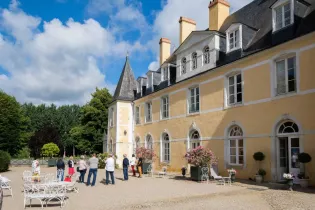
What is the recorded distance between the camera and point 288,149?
12.5 metres

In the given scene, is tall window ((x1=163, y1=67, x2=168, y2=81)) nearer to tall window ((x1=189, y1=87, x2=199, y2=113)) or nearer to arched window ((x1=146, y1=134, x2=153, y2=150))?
tall window ((x1=189, y1=87, x2=199, y2=113))

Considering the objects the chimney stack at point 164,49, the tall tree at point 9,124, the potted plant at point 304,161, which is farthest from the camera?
the tall tree at point 9,124

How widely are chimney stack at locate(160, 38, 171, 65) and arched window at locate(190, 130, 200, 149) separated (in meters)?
9.12

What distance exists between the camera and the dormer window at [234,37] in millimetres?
15172

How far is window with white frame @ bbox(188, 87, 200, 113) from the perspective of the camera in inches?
722

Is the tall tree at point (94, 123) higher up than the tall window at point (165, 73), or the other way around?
the tall window at point (165, 73)

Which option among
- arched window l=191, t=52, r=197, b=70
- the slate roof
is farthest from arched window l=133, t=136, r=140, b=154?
arched window l=191, t=52, r=197, b=70

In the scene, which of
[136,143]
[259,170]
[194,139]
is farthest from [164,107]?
[259,170]

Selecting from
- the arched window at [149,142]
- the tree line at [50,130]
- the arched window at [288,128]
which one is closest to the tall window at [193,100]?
the arched window at [149,142]

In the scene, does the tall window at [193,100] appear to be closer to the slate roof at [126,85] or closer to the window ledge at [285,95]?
the window ledge at [285,95]

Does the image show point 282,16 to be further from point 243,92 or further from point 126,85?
point 126,85

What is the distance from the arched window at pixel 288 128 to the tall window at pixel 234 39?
4744mm

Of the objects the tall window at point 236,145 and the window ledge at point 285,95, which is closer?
the window ledge at point 285,95

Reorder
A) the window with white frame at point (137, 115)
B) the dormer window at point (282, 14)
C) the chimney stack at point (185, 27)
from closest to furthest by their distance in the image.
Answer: the dormer window at point (282, 14), the chimney stack at point (185, 27), the window with white frame at point (137, 115)
